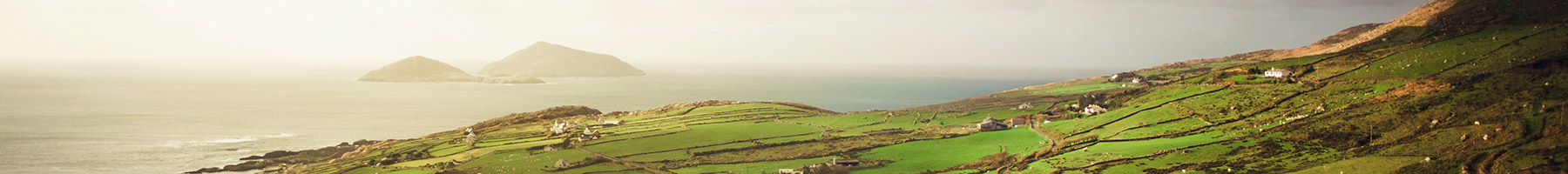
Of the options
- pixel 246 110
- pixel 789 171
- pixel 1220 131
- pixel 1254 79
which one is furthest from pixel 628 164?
pixel 246 110

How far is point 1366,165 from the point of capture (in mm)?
27141

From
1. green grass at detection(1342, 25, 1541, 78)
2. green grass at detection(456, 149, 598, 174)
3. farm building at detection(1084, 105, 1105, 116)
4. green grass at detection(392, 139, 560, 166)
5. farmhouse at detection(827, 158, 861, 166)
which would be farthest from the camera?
farm building at detection(1084, 105, 1105, 116)

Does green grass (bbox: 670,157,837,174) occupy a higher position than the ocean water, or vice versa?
the ocean water

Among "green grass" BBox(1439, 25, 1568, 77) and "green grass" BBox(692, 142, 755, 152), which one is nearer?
"green grass" BBox(1439, 25, 1568, 77)

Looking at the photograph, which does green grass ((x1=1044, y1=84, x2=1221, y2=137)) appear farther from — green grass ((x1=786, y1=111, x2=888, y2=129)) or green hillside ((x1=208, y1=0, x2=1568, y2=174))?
green grass ((x1=786, y1=111, x2=888, y2=129))

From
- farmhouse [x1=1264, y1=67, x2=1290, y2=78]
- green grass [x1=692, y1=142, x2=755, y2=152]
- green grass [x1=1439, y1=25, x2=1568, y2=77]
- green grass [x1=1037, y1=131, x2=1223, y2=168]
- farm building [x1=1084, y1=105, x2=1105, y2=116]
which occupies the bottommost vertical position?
green grass [x1=692, y1=142, x2=755, y2=152]

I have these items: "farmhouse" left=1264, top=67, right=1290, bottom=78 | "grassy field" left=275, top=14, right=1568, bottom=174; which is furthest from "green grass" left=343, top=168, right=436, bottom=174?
"farmhouse" left=1264, top=67, right=1290, bottom=78

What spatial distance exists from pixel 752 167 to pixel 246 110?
8852 cm

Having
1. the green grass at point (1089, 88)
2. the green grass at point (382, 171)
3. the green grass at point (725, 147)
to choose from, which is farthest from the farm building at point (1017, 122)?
the green grass at point (382, 171)

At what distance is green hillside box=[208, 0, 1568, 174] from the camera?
95.0ft

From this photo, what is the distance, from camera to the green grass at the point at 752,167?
135 feet

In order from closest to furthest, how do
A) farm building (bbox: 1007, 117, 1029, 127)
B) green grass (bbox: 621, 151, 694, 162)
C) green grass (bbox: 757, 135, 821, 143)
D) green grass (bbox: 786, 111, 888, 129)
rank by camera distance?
green grass (bbox: 621, 151, 694, 162) < green grass (bbox: 757, 135, 821, 143) < farm building (bbox: 1007, 117, 1029, 127) < green grass (bbox: 786, 111, 888, 129)

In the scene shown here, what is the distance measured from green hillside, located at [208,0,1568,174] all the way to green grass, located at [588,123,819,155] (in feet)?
0.54

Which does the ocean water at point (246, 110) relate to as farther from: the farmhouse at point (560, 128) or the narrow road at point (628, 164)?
the narrow road at point (628, 164)
